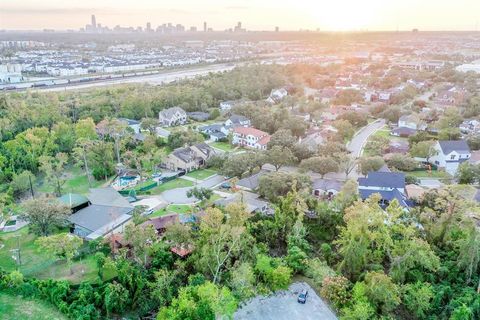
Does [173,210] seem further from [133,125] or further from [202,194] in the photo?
[133,125]

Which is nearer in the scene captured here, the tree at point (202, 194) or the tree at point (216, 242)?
the tree at point (216, 242)

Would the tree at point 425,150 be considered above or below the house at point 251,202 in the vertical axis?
above

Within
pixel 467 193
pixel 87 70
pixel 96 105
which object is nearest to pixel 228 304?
pixel 467 193

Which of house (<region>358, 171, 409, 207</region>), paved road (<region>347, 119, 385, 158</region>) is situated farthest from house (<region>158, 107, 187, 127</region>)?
house (<region>358, 171, 409, 207</region>)

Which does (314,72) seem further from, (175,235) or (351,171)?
(175,235)

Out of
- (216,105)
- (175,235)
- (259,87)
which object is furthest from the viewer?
(259,87)

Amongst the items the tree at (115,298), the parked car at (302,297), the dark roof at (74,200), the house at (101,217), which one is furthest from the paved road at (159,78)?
the parked car at (302,297)

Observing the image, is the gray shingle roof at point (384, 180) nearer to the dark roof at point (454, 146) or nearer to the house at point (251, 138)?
the dark roof at point (454, 146)
